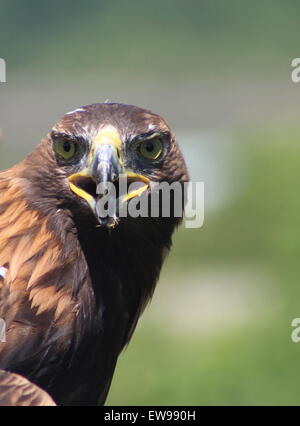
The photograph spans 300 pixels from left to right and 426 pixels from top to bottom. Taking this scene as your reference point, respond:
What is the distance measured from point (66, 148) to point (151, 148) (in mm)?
292

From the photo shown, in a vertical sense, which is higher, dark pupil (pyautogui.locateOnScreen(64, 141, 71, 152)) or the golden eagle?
dark pupil (pyautogui.locateOnScreen(64, 141, 71, 152))

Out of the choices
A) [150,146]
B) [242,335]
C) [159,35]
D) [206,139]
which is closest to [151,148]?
[150,146]

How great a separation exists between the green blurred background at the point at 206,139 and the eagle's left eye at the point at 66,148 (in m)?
3.41

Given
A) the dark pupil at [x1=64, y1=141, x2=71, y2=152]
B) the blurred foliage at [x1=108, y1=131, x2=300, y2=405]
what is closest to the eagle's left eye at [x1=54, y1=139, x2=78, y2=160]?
the dark pupil at [x1=64, y1=141, x2=71, y2=152]

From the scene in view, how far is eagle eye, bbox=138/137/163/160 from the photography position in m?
4.13

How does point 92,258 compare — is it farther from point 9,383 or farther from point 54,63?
point 54,63

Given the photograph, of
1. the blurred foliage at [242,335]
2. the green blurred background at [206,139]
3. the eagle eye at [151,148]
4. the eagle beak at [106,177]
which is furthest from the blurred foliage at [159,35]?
the eagle beak at [106,177]

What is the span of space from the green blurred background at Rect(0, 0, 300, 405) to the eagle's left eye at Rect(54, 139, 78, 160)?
3.41 meters

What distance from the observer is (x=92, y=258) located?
13.5ft

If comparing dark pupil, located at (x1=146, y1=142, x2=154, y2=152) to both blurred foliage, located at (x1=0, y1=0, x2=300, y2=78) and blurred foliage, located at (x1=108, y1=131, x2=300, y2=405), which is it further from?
blurred foliage, located at (x1=0, y1=0, x2=300, y2=78)

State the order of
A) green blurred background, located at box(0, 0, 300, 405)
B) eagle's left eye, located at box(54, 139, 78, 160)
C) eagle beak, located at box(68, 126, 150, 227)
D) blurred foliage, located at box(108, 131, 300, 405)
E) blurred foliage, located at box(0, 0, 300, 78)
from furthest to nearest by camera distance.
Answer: blurred foliage, located at box(0, 0, 300, 78)
green blurred background, located at box(0, 0, 300, 405)
blurred foliage, located at box(108, 131, 300, 405)
eagle's left eye, located at box(54, 139, 78, 160)
eagle beak, located at box(68, 126, 150, 227)

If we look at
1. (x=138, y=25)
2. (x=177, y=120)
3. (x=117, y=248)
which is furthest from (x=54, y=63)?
(x=117, y=248)

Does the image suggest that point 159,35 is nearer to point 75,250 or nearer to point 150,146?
point 150,146

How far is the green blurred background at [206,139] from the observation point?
26.9 ft
